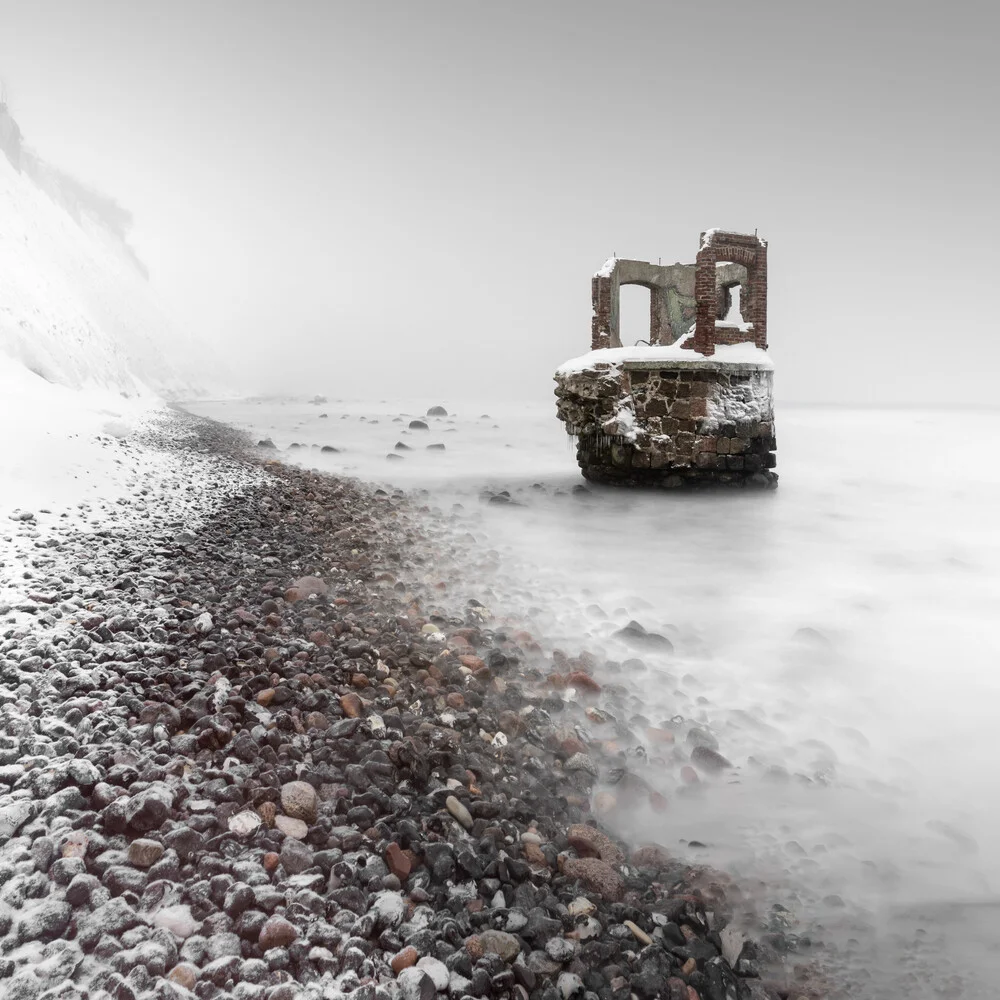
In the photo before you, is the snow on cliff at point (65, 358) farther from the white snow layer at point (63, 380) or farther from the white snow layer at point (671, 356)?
the white snow layer at point (671, 356)

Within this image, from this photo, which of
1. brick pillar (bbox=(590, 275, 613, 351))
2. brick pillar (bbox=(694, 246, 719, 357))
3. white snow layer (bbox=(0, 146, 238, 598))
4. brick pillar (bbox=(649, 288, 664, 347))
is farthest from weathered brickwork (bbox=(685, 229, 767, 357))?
white snow layer (bbox=(0, 146, 238, 598))

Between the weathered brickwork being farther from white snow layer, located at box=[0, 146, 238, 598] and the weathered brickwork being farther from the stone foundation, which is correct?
white snow layer, located at box=[0, 146, 238, 598]

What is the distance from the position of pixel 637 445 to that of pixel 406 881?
1344 centimetres

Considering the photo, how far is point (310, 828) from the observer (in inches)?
131

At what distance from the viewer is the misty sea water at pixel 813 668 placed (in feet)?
12.1

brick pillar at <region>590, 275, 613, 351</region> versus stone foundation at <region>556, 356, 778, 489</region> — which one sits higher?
brick pillar at <region>590, 275, 613, 351</region>

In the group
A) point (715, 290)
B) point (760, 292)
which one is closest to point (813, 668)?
point (715, 290)

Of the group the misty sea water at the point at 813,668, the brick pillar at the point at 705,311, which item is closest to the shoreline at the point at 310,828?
the misty sea water at the point at 813,668

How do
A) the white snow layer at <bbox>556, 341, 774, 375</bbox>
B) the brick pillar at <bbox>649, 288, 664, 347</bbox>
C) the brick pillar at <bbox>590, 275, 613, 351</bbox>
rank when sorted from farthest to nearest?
the brick pillar at <bbox>649, 288, 664, 347</bbox>, the brick pillar at <bbox>590, 275, 613, 351</bbox>, the white snow layer at <bbox>556, 341, 774, 375</bbox>

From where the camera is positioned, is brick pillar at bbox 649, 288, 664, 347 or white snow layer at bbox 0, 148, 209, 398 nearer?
white snow layer at bbox 0, 148, 209, 398

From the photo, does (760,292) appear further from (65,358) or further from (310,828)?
(65,358)

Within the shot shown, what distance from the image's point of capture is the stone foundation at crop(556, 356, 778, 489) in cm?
1532

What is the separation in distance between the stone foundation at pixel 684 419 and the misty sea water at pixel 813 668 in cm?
82

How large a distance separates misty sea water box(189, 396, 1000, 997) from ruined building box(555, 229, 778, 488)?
2.89ft
